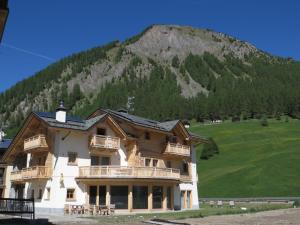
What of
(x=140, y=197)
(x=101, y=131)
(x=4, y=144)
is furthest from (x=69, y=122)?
(x=4, y=144)

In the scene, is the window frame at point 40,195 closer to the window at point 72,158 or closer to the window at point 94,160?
the window at point 72,158

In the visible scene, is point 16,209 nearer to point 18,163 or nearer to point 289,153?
point 18,163

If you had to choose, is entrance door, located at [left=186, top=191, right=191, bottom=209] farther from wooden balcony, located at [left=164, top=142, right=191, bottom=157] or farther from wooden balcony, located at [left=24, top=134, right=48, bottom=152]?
wooden balcony, located at [left=24, top=134, right=48, bottom=152]

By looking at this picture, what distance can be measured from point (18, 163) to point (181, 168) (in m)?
17.7

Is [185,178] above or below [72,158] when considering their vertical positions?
below

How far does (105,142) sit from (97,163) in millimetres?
2183

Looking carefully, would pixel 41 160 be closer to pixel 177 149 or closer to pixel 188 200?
pixel 177 149

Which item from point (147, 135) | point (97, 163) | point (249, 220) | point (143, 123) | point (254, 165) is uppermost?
point (143, 123)

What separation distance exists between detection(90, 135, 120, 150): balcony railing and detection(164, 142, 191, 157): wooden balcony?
5.89 metres

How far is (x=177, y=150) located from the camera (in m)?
47.7

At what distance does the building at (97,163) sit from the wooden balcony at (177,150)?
0.34ft

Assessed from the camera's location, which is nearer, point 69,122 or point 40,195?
point 40,195

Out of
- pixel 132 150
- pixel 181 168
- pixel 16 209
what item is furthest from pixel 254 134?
pixel 16 209

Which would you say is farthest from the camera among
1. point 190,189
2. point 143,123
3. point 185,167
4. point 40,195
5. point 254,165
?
point 254,165
